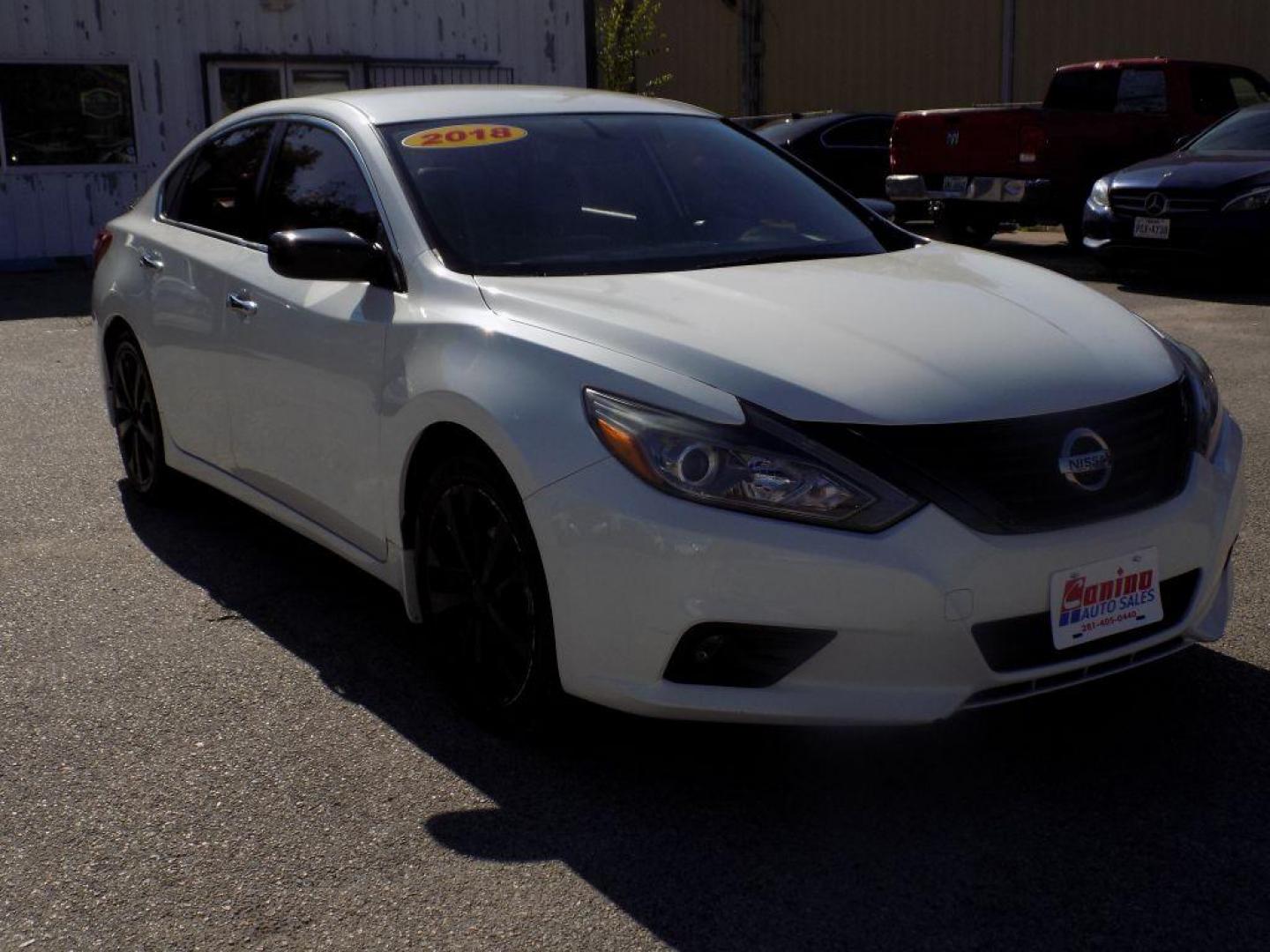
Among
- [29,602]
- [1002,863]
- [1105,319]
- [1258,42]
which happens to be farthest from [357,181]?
[1258,42]

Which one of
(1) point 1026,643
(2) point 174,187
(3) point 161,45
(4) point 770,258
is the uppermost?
(3) point 161,45

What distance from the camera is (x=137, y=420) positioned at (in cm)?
574

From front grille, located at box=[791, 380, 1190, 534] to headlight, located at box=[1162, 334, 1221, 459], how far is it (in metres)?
0.30

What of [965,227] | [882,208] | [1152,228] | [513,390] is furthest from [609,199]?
[965,227]

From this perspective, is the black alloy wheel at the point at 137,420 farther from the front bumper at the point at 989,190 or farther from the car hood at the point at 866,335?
the front bumper at the point at 989,190

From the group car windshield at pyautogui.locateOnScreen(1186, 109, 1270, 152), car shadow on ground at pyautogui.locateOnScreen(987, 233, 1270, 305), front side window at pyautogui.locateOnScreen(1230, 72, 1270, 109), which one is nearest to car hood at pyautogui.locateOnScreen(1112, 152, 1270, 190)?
car windshield at pyautogui.locateOnScreen(1186, 109, 1270, 152)

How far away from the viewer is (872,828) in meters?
3.16

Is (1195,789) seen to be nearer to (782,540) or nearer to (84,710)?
(782,540)

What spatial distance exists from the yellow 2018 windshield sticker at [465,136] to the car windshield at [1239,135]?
9.17 meters

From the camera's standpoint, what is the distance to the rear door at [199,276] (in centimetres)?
485

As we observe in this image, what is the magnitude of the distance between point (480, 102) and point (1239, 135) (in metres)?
9.51

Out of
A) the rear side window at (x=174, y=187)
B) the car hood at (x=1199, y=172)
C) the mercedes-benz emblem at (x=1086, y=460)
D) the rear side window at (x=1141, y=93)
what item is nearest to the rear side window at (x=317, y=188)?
the rear side window at (x=174, y=187)

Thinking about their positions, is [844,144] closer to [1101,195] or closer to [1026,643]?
[1101,195]

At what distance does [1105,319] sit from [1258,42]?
17470mm
